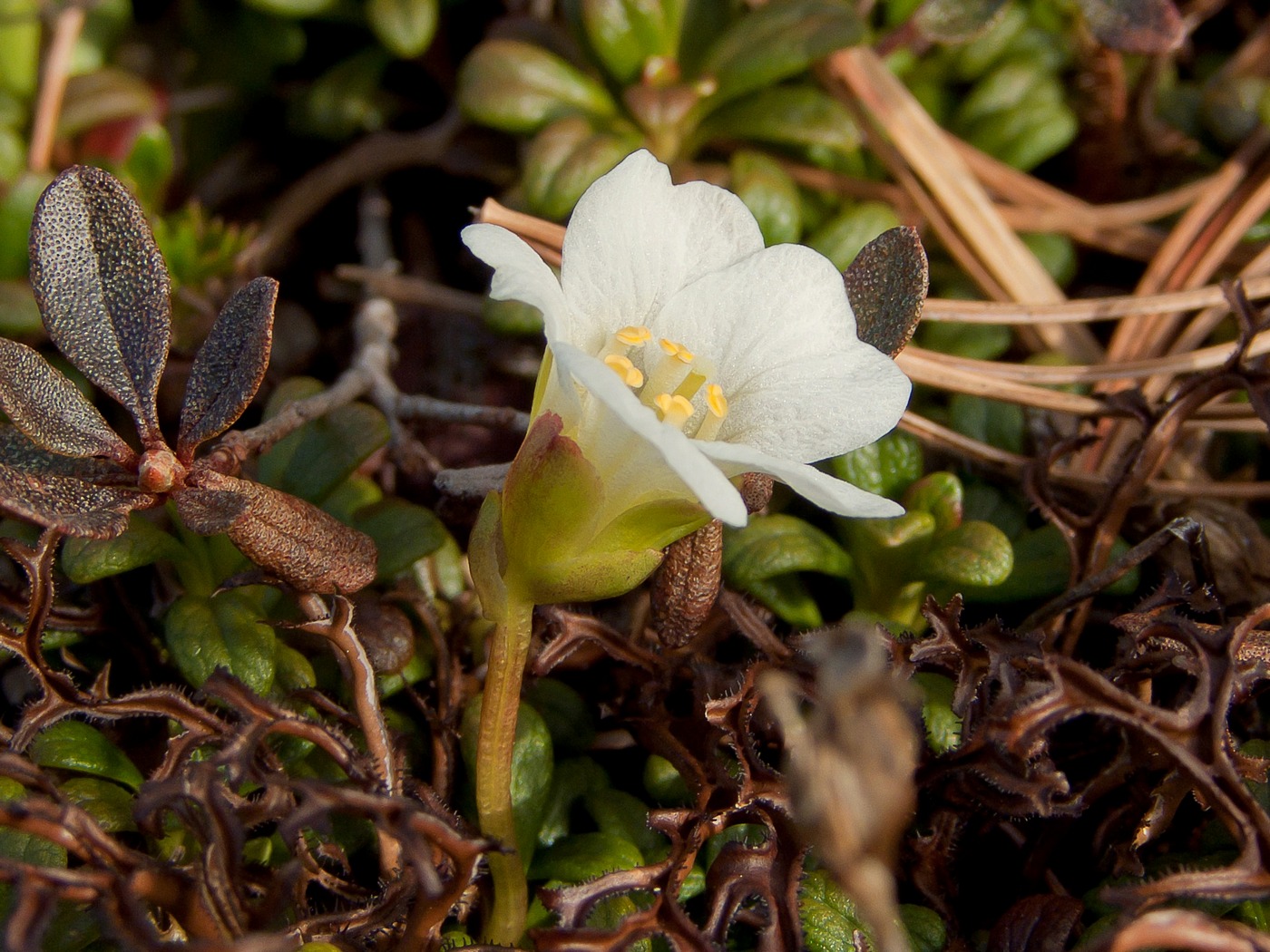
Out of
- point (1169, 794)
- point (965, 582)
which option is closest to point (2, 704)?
point (965, 582)

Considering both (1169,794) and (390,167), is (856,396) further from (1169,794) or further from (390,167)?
(390,167)

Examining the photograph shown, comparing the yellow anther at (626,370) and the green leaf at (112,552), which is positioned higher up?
the yellow anther at (626,370)

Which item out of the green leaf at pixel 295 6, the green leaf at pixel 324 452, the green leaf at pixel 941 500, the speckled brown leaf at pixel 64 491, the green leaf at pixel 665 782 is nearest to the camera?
the speckled brown leaf at pixel 64 491

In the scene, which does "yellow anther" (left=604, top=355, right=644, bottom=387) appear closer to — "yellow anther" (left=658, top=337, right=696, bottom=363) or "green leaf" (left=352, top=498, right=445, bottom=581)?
"yellow anther" (left=658, top=337, right=696, bottom=363)

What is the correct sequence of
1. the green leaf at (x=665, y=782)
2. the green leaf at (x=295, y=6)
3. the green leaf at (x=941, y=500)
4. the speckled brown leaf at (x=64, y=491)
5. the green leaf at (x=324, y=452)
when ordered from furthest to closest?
the green leaf at (x=295, y=6) → the green leaf at (x=941, y=500) → the green leaf at (x=324, y=452) → the green leaf at (x=665, y=782) → the speckled brown leaf at (x=64, y=491)

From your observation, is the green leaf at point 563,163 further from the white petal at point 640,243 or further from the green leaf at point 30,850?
the green leaf at point 30,850

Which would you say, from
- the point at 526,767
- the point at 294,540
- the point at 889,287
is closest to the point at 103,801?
the point at 294,540

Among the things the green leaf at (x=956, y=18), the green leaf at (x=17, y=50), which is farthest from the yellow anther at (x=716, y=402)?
the green leaf at (x=17, y=50)

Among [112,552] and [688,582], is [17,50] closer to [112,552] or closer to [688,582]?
[112,552]
